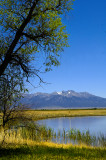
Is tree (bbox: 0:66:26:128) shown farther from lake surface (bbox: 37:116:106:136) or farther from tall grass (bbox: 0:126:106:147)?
lake surface (bbox: 37:116:106:136)

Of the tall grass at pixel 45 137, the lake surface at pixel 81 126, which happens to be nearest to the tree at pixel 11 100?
the tall grass at pixel 45 137

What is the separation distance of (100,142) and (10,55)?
45.6 ft

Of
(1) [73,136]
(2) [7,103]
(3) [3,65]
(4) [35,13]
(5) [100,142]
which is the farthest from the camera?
(1) [73,136]

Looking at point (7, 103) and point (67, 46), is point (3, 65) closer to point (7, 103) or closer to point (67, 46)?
point (7, 103)

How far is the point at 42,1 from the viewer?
14125 millimetres

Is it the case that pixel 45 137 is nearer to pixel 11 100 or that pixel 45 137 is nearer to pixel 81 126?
pixel 11 100

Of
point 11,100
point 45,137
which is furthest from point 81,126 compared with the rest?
point 11,100

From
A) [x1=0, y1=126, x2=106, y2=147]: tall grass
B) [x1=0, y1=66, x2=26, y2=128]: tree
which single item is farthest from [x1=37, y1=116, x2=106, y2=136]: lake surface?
[x1=0, y1=66, x2=26, y2=128]: tree

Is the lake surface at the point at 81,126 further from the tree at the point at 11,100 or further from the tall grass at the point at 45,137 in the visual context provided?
the tree at the point at 11,100

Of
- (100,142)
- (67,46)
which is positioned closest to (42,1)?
(67,46)

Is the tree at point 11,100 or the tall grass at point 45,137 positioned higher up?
the tree at point 11,100

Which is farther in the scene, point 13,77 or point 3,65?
point 13,77

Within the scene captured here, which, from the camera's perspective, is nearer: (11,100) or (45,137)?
(11,100)

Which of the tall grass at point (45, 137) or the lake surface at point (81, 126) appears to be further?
the lake surface at point (81, 126)
